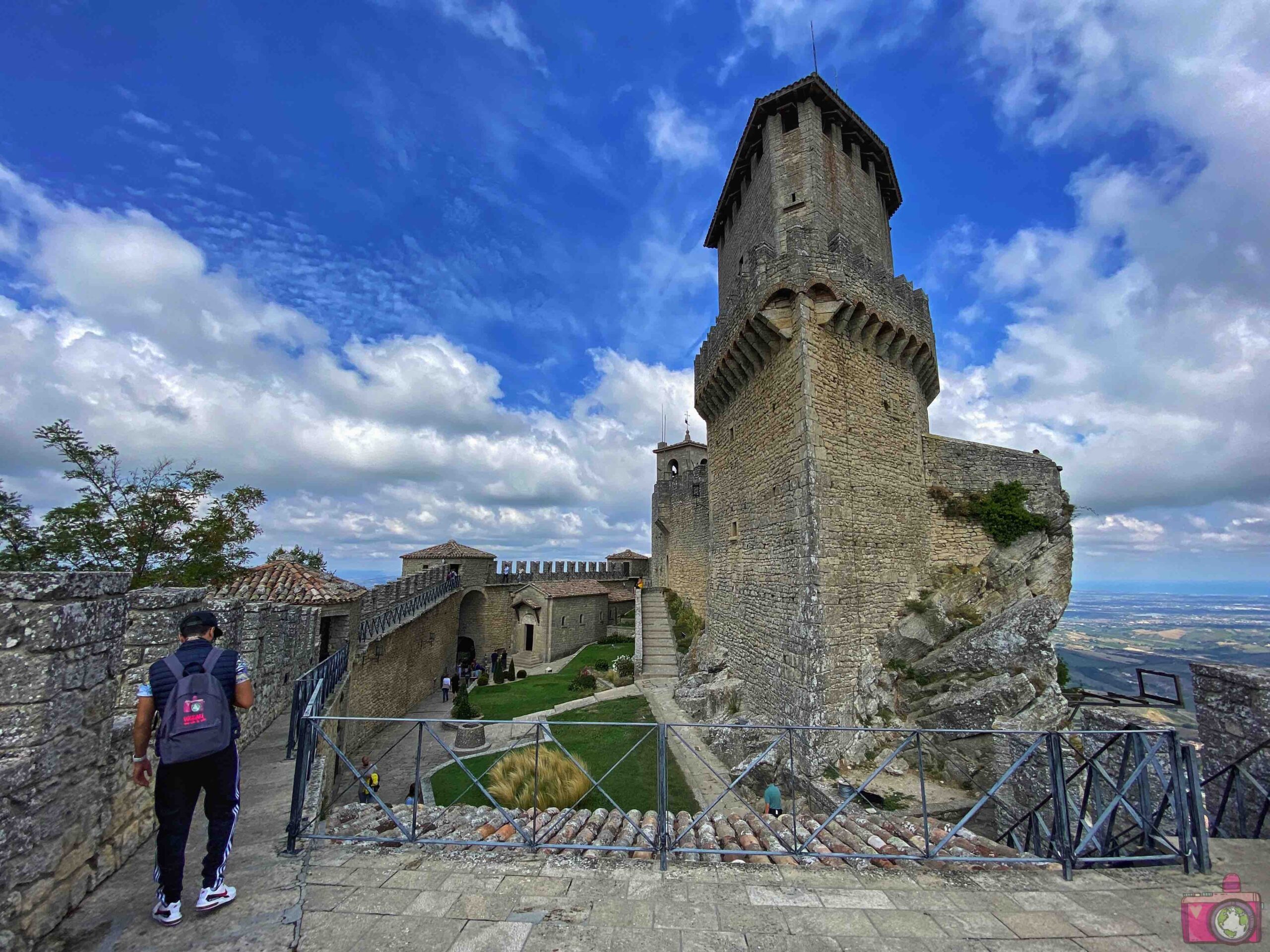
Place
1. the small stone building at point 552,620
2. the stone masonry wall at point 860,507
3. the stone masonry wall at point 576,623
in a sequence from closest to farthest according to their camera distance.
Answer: the stone masonry wall at point 860,507, the small stone building at point 552,620, the stone masonry wall at point 576,623

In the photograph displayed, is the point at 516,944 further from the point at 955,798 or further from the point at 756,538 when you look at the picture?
the point at 756,538

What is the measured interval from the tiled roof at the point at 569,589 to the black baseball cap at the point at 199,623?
28.7 meters

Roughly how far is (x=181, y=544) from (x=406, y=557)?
22045 millimetres

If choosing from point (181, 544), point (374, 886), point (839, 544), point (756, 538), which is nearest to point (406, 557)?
point (181, 544)

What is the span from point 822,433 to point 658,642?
47.0ft

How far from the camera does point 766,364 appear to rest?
12281 millimetres

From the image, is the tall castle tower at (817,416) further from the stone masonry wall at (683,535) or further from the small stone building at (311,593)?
the small stone building at (311,593)

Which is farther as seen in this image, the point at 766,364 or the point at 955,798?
the point at 766,364

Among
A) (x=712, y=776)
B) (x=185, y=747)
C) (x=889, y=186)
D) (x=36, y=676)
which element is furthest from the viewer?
(x=889, y=186)

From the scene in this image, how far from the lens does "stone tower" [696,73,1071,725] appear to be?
10.2m

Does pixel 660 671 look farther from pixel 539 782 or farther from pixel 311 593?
pixel 311 593

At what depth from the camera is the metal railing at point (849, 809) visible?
3850 mm

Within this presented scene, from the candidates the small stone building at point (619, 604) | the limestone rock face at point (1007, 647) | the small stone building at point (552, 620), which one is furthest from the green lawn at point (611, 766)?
the small stone building at point (619, 604)

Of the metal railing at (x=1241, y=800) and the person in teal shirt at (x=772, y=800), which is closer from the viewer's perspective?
the metal railing at (x=1241, y=800)
